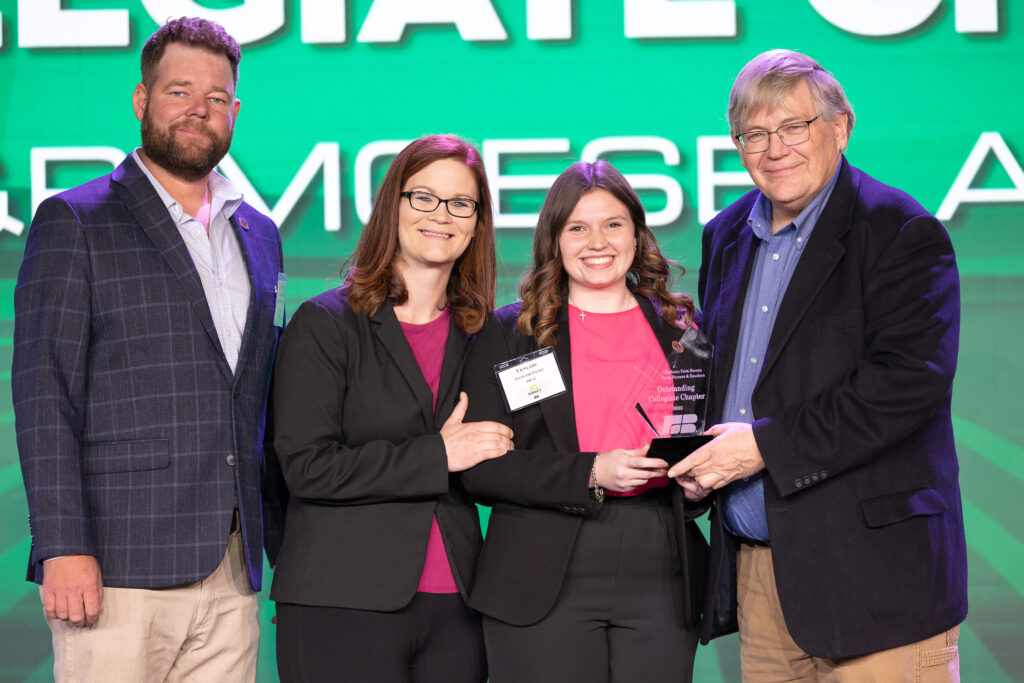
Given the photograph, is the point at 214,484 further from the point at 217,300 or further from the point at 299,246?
the point at 299,246

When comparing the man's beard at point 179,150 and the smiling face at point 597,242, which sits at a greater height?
the man's beard at point 179,150

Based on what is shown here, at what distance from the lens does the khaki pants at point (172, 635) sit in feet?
7.68

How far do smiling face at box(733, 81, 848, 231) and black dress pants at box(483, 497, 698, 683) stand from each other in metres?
0.88

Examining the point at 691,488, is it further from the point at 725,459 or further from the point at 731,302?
the point at 731,302

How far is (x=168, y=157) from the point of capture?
2.55m

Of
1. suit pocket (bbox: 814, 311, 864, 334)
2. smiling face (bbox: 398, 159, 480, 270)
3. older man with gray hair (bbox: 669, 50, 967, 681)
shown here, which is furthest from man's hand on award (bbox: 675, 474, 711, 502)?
smiling face (bbox: 398, 159, 480, 270)

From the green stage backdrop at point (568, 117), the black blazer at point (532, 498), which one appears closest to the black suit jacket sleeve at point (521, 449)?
the black blazer at point (532, 498)

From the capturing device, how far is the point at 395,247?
8.37 ft

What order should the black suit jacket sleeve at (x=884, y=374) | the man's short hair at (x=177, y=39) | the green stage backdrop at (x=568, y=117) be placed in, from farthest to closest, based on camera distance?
the green stage backdrop at (x=568, y=117), the man's short hair at (x=177, y=39), the black suit jacket sleeve at (x=884, y=374)

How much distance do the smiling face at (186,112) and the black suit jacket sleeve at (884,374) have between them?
5.18ft

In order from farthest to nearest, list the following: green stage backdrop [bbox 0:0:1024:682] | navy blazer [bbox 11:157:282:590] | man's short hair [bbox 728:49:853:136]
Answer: green stage backdrop [bbox 0:0:1024:682] → man's short hair [bbox 728:49:853:136] → navy blazer [bbox 11:157:282:590]

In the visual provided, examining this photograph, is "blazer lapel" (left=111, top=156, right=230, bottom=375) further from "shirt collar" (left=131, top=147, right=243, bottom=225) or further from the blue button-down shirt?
the blue button-down shirt

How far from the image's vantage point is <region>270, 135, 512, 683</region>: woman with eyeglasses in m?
2.30

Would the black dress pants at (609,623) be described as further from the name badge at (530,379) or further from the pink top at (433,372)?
the name badge at (530,379)
